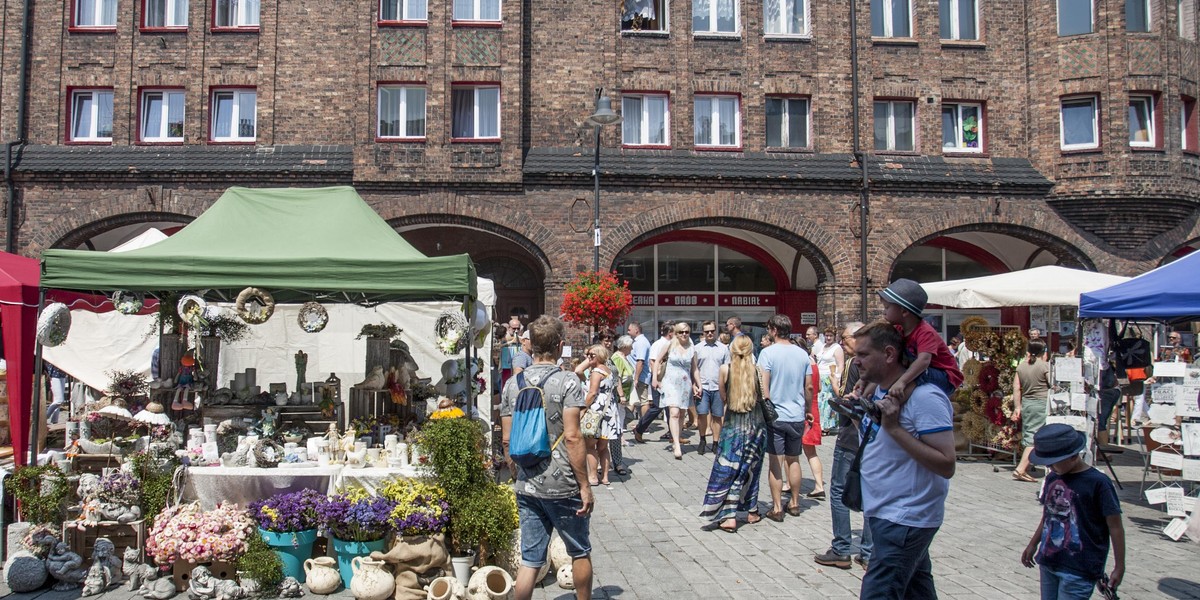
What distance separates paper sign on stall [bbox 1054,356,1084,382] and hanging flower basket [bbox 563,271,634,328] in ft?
23.9

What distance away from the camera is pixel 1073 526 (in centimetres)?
416

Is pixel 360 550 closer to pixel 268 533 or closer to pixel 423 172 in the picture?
pixel 268 533

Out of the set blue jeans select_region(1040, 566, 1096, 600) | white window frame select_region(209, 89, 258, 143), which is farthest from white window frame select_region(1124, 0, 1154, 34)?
white window frame select_region(209, 89, 258, 143)

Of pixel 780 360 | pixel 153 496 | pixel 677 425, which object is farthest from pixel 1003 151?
pixel 153 496

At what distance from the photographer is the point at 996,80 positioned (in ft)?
62.0

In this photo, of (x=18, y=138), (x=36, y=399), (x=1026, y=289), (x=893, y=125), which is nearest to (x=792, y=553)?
(x=36, y=399)

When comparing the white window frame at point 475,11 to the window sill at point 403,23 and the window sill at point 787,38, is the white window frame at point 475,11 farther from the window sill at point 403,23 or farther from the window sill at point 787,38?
the window sill at point 787,38

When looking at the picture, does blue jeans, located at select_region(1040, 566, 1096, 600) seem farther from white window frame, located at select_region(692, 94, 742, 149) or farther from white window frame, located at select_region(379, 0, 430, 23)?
white window frame, located at select_region(379, 0, 430, 23)

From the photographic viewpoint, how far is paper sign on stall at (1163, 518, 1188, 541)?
7483 millimetres

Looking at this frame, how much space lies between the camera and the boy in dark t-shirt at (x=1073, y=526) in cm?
412

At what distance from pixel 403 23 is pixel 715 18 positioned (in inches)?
261

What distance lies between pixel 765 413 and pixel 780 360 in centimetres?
50

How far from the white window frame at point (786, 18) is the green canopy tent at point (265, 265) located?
13213 mm

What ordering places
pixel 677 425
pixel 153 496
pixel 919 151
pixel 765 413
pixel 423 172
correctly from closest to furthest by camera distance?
pixel 153 496, pixel 765 413, pixel 677 425, pixel 423 172, pixel 919 151
